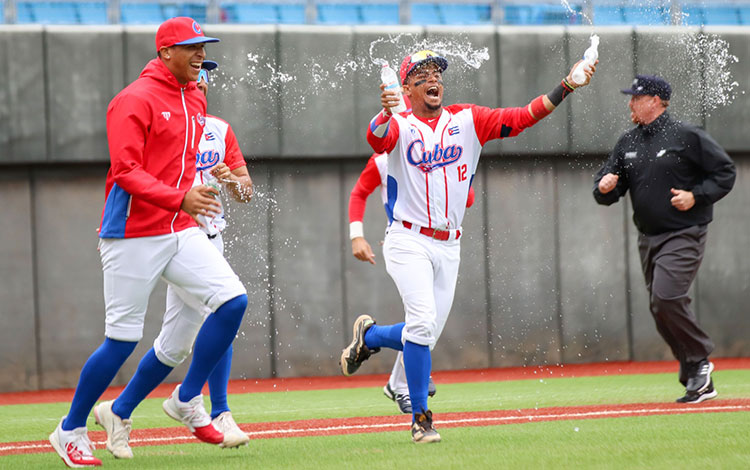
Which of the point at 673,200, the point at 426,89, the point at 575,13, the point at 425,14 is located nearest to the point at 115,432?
the point at 426,89

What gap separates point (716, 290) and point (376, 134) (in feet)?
25.8

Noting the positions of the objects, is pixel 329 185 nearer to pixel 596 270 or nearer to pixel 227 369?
pixel 596 270

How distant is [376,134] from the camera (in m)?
5.75

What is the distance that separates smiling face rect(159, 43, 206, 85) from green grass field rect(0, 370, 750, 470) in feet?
6.23

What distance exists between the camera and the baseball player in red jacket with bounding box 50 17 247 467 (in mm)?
4945

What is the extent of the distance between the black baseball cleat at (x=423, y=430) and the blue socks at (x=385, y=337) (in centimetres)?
150

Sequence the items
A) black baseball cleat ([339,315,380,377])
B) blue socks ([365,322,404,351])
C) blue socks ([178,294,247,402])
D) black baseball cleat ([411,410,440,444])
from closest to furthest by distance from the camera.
Result: blue socks ([178,294,247,402]) < black baseball cleat ([411,410,440,444]) < blue socks ([365,322,404,351]) < black baseball cleat ([339,315,380,377])

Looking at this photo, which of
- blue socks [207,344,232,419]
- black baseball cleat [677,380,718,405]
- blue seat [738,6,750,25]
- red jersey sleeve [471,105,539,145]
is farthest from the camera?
blue seat [738,6,750,25]

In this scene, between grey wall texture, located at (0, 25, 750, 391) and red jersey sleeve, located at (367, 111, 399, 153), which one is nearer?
red jersey sleeve, located at (367, 111, 399, 153)

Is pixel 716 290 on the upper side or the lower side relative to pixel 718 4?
lower

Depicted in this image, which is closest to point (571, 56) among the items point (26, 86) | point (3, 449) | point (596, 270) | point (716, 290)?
point (596, 270)

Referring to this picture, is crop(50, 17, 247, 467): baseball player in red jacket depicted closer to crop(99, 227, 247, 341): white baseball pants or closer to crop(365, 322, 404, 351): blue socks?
crop(99, 227, 247, 341): white baseball pants

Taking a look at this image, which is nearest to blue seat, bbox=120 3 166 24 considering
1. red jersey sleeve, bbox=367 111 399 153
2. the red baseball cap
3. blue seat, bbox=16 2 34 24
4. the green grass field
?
blue seat, bbox=16 2 34 24

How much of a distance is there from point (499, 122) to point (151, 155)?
208 centimetres
